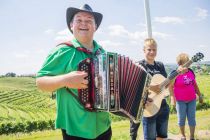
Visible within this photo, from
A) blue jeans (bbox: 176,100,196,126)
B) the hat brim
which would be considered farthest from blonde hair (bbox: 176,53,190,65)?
the hat brim

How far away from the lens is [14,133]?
7055 mm

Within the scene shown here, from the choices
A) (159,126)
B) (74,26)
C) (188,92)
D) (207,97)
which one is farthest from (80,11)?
(207,97)

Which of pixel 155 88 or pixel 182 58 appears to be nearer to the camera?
pixel 155 88

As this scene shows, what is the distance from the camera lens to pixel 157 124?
13.7 feet

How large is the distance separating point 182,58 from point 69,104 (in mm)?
3246

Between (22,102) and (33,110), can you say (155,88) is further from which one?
(22,102)

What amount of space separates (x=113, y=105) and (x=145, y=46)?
78.7 inches

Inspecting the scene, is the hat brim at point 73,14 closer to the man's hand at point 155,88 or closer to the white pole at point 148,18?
the man's hand at point 155,88

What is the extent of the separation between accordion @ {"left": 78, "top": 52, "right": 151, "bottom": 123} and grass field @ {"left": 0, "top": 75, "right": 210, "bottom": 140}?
3879 mm

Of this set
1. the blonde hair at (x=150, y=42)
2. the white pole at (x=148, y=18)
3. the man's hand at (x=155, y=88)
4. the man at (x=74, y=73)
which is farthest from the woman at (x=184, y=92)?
the man at (x=74, y=73)

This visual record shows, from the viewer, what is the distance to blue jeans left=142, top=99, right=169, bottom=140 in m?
3.88

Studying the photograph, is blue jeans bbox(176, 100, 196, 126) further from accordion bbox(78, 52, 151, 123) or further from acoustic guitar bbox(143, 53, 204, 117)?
accordion bbox(78, 52, 151, 123)

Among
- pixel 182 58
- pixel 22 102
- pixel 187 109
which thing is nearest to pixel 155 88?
pixel 182 58

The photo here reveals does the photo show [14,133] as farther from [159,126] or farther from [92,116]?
[92,116]
